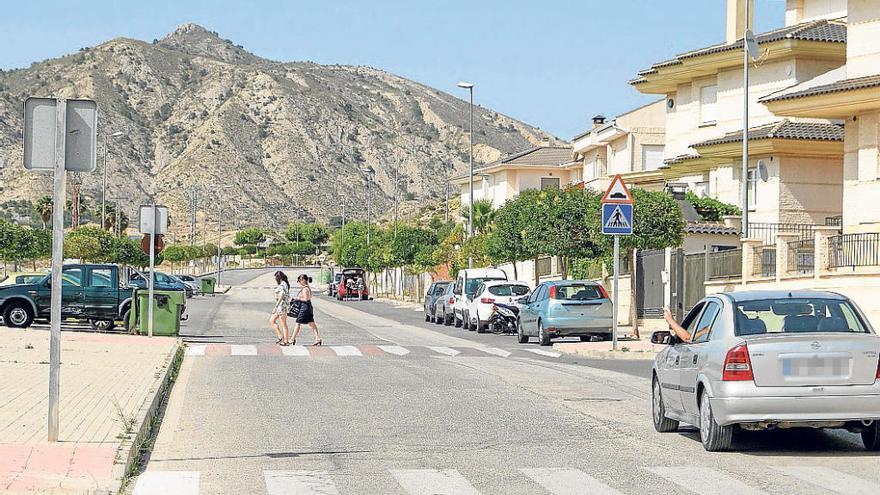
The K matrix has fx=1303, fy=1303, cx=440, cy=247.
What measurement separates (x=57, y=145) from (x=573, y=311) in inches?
855

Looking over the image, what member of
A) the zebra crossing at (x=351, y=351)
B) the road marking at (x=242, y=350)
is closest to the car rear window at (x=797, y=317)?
the zebra crossing at (x=351, y=351)

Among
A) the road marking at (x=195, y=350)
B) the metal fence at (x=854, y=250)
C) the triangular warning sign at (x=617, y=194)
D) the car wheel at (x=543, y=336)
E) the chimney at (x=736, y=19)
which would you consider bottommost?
the road marking at (x=195, y=350)

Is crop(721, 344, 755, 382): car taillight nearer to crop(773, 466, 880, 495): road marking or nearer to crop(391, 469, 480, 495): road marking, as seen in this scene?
crop(773, 466, 880, 495): road marking

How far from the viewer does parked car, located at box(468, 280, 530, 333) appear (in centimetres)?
4069

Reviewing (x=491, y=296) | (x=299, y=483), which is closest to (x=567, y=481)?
(x=299, y=483)

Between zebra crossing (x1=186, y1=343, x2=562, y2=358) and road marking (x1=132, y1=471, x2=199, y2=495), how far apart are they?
16.4 metres

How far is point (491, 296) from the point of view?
41062mm

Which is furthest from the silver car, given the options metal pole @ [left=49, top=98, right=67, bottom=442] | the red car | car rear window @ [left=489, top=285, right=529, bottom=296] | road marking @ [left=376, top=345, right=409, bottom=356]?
the red car

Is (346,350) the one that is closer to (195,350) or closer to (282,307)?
(282,307)

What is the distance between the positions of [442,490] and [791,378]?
11.6 feet

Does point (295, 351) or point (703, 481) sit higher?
point (703, 481)

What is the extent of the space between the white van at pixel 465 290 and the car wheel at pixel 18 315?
14375 millimetres

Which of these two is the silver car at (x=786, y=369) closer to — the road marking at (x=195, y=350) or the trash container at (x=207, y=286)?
the road marking at (x=195, y=350)

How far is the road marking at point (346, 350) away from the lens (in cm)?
2831
